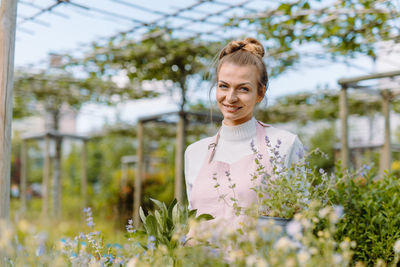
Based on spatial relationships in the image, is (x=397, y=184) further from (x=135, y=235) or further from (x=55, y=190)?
(x=55, y=190)

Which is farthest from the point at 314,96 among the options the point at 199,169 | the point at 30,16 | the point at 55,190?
the point at 199,169

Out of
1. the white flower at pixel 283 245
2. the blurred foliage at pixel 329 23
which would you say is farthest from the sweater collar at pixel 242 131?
the blurred foliage at pixel 329 23

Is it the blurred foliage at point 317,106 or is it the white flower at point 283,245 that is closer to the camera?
the white flower at point 283,245

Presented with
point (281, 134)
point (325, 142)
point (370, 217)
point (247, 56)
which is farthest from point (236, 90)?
point (325, 142)

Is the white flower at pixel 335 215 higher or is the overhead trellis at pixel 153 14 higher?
the overhead trellis at pixel 153 14

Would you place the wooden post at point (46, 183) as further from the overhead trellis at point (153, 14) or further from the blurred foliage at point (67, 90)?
the overhead trellis at point (153, 14)

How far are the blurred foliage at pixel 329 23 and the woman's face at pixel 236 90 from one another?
9.01ft

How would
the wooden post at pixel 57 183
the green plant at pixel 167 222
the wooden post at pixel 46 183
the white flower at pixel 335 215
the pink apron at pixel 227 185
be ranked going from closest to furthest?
the white flower at pixel 335 215, the green plant at pixel 167 222, the pink apron at pixel 227 185, the wooden post at pixel 46 183, the wooden post at pixel 57 183

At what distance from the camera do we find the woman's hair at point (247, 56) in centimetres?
193

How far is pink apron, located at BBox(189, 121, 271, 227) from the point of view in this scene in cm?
182

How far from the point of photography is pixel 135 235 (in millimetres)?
1727

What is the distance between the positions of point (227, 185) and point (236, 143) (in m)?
0.21

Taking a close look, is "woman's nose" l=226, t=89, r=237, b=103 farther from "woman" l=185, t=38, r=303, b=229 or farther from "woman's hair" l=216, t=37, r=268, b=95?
"woman's hair" l=216, t=37, r=268, b=95

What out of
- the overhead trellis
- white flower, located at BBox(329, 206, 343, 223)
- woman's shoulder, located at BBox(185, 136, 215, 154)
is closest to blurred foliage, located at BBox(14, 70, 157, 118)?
the overhead trellis
